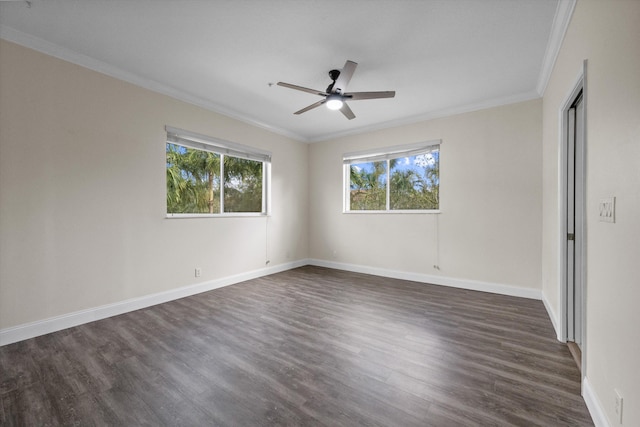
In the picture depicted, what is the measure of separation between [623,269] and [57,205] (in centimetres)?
419

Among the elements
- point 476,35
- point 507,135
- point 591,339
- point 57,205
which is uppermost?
point 476,35

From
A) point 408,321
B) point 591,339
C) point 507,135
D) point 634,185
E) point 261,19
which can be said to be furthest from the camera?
point 507,135

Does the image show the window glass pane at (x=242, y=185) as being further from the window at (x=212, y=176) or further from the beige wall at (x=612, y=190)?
the beige wall at (x=612, y=190)

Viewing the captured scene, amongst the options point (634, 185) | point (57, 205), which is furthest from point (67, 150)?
point (634, 185)

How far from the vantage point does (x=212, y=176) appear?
4113 millimetres

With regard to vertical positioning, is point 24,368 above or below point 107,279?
below

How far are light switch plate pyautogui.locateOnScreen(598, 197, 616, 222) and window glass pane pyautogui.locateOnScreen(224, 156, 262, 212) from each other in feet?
13.6

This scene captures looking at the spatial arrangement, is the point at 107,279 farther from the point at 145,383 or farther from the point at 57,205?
the point at 145,383

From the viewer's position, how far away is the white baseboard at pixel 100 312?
7.80 ft

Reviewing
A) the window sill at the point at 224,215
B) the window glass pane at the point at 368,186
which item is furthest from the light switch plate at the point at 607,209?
the window sill at the point at 224,215

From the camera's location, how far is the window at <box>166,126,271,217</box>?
3662 millimetres

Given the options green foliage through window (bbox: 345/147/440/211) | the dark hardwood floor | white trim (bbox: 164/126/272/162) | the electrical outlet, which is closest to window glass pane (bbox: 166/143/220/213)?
white trim (bbox: 164/126/272/162)

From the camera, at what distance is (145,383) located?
1804mm

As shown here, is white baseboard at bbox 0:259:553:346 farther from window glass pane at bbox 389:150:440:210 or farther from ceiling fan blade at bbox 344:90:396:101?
ceiling fan blade at bbox 344:90:396:101
